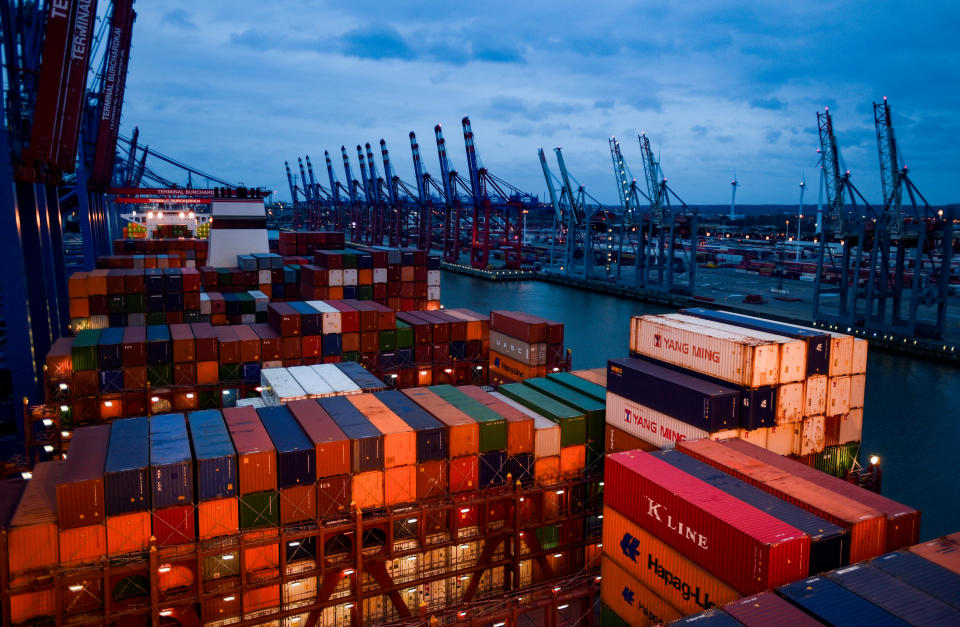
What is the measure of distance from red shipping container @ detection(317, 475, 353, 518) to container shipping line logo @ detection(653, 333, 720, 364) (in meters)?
9.26

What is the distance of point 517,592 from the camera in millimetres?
14398

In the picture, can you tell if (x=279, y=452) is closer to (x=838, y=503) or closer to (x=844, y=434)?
(x=838, y=503)

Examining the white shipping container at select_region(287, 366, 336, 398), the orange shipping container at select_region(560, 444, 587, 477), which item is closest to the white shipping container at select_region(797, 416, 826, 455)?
the orange shipping container at select_region(560, 444, 587, 477)

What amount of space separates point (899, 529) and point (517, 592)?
7.51 meters

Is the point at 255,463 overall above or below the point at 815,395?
below

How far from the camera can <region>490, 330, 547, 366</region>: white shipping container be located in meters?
26.8

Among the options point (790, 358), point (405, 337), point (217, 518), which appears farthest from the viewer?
point (405, 337)

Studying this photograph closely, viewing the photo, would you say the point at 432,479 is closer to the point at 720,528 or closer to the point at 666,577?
the point at 666,577

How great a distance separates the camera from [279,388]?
18844 mm

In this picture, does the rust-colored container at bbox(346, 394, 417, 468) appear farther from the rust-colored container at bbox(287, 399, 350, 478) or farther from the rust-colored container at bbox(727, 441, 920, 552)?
the rust-colored container at bbox(727, 441, 920, 552)

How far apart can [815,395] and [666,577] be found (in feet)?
24.9

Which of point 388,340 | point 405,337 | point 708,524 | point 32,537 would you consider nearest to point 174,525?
point 32,537

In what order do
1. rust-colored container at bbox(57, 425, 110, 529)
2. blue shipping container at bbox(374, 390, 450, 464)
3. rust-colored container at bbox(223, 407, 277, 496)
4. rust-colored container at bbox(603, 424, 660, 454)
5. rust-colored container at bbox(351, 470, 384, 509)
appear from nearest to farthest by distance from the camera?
rust-colored container at bbox(57, 425, 110, 529) → rust-colored container at bbox(223, 407, 277, 496) → rust-colored container at bbox(351, 470, 384, 509) → blue shipping container at bbox(374, 390, 450, 464) → rust-colored container at bbox(603, 424, 660, 454)

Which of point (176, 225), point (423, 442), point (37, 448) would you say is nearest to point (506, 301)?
point (176, 225)
